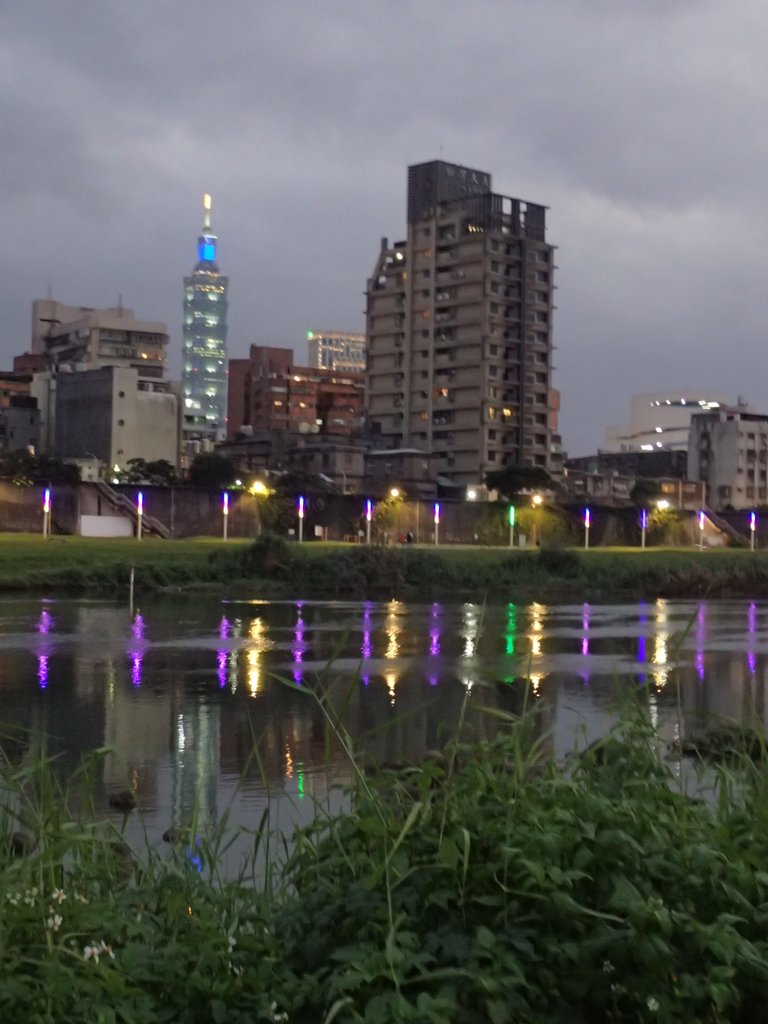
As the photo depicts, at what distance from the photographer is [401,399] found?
11012 centimetres

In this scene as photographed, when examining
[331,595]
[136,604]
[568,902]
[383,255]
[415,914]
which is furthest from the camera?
[383,255]

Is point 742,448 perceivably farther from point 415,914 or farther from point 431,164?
point 415,914

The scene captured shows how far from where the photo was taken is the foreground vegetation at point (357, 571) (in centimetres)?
4206

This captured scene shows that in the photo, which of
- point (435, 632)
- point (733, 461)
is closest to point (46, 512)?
point (435, 632)

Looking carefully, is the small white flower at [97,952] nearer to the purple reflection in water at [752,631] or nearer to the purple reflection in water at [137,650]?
the purple reflection in water at [137,650]

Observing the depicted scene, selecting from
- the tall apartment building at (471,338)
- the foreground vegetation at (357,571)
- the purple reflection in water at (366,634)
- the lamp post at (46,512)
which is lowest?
the purple reflection in water at (366,634)

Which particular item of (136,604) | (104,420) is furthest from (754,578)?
(104,420)

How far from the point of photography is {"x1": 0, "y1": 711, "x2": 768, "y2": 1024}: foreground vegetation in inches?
159

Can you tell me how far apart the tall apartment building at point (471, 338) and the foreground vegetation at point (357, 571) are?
52014mm

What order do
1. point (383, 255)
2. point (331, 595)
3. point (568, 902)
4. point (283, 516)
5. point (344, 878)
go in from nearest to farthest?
point (568, 902)
point (344, 878)
point (331, 595)
point (283, 516)
point (383, 255)

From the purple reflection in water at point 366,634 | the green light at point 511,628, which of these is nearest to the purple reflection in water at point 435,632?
the purple reflection in water at point 366,634

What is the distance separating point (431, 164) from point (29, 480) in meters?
63.4

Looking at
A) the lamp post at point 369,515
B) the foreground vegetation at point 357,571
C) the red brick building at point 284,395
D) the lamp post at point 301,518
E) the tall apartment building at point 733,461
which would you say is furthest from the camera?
the red brick building at point 284,395

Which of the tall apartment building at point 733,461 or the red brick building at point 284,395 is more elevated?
the red brick building at point 284,395
